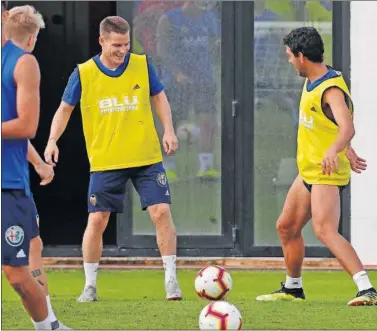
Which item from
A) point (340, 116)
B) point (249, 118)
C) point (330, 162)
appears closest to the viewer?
point (330, 162)

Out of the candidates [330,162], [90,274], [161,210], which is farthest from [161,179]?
[330,162]

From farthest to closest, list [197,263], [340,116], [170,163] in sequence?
1. [170,163]
2. [197,263]
3. [340,116]

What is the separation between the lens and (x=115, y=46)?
29.3 feet

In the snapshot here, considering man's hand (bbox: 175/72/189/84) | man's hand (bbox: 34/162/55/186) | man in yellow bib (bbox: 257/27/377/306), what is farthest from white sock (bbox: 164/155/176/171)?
man's hand (bbox: 34/162/55/186)

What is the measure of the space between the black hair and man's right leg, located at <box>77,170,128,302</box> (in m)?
1.44

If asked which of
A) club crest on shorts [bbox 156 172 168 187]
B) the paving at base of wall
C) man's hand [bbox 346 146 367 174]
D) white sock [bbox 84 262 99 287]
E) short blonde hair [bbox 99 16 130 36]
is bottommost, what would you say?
the paving at base of wall

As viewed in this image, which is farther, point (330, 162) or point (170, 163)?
point (170, 163)

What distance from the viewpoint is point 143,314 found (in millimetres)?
8242

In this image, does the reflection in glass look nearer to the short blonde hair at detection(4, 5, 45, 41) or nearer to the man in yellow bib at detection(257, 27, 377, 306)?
the man in yellow bib at detection(257, 27, 377, 306)

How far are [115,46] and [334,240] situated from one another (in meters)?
1.89

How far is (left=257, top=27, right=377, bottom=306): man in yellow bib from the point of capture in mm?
8477

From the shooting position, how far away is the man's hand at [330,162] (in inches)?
318

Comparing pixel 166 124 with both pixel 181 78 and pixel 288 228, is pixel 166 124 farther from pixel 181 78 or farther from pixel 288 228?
pixel 181 78

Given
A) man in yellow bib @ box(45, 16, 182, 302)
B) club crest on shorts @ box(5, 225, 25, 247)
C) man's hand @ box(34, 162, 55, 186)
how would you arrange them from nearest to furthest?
club crest on shorts @ box(5, 225, 25, 247) < man's hand @ box(34, 162, 55, 186) < man in yellow bib @ box(45, 16, 182, 302)
